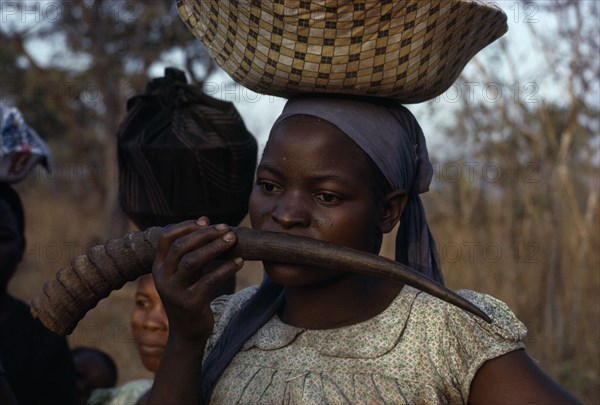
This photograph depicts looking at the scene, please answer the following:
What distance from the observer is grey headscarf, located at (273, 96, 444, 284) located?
2209 mm

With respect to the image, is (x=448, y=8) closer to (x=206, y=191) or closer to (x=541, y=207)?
(x=206, y=191)

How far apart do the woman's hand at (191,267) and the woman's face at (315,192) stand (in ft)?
0.52

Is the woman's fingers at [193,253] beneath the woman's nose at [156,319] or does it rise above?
above

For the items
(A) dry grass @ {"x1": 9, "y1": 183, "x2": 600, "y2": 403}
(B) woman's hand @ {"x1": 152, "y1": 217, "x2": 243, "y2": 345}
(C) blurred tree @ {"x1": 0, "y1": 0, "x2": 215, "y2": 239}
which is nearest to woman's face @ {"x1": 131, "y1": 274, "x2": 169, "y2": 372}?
(B) woman's hand @ {"x1": 152, "y1": 217, "x2": 243, "y2": 345}

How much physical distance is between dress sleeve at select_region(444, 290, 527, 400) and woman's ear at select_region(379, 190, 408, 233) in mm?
297

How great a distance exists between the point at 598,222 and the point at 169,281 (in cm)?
495

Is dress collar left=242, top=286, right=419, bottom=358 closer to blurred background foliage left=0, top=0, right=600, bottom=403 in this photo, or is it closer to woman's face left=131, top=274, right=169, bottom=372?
woman's face left=131, top=274, right=169, bottom=372

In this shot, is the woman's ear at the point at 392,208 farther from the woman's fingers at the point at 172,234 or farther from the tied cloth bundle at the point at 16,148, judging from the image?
the tied cloth bundle at the point at 16,148

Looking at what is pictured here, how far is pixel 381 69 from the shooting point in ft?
7.02

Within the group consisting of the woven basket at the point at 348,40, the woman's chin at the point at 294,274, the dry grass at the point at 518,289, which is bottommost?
the dry grass at the point at 518,289

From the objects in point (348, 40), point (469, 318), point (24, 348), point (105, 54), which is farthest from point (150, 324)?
point (105, 54)

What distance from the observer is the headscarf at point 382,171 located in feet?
7.27

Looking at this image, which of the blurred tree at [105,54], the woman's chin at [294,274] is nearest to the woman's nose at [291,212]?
the woman's chin at [294,274]

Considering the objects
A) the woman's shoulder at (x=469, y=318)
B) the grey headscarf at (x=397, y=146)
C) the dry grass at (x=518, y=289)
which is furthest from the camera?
the dry grass at (x=518, y=289)
